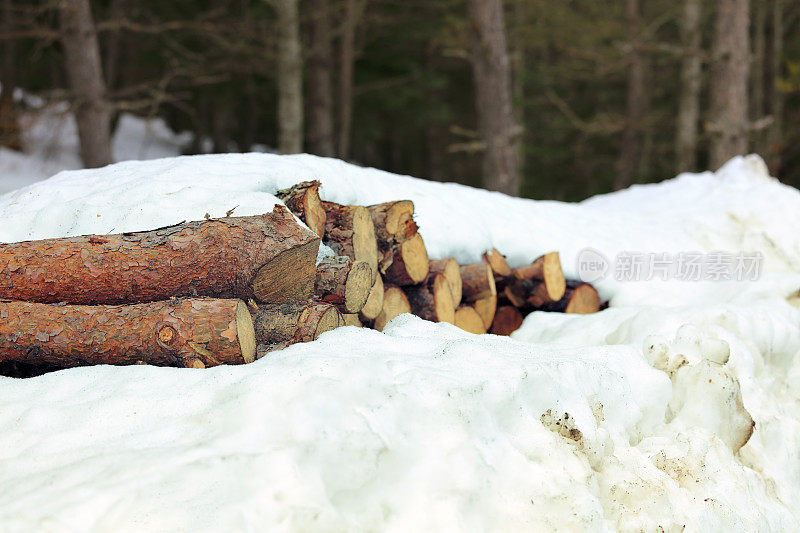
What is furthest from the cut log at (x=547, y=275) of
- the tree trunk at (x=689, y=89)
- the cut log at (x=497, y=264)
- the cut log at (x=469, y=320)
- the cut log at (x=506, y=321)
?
the tree trunk at (x=689, y=89)

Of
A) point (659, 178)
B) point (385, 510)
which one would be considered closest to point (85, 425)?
point (385, 510)

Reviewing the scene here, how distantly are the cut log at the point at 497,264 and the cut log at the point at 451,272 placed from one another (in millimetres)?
384

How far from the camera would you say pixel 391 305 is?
12.1 ft

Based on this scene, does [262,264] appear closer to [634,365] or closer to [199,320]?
[199,320]

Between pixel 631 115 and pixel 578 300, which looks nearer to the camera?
pixel 578 300

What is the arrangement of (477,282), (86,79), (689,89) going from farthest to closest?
(689,89) < (86,79) < (477,282)

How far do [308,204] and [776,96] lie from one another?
1563 cm

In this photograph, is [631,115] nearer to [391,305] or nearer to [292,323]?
[391,305]

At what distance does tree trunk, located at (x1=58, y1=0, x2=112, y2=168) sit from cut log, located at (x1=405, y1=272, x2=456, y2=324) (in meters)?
5.44

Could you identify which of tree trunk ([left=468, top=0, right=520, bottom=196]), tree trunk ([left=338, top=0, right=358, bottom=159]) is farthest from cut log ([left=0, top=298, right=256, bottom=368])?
tree trunk ([left=338, top=0, right=358, bottom=159])

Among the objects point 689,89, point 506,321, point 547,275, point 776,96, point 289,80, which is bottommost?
point 506,321

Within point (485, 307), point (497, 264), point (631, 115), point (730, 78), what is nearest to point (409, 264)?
point (485, 307)

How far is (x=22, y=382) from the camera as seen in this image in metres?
2.53

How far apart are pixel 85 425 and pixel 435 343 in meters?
1.37
